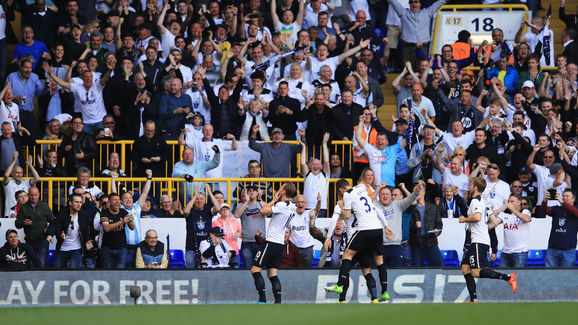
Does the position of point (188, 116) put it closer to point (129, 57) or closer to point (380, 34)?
point (129, 57)

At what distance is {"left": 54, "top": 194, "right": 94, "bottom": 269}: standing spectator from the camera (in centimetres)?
1945

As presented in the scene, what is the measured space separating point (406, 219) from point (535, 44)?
6724 mm

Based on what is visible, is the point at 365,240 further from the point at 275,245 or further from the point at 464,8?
the point at 464,8

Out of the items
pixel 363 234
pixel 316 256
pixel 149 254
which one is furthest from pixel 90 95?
pixel 363 234

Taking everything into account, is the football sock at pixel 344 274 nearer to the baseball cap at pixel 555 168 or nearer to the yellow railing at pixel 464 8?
the baseball cap at pixel 555 168

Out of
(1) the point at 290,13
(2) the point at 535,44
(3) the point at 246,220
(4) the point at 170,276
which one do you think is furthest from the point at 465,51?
(4) the point at 170,276

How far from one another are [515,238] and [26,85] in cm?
1009

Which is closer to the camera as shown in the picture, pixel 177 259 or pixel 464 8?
pixel 177 259

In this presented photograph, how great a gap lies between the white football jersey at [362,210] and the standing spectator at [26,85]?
8.03 metres

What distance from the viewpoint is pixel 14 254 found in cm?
1944

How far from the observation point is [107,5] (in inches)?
976

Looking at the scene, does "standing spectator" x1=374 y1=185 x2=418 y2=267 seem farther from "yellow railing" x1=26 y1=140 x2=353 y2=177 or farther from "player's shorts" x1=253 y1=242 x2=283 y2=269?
"player's shorts" x1=253 y1=242 x2=283 y2=269

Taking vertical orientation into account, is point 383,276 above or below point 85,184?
below

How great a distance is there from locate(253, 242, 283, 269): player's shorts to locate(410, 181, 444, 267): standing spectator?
340cm
